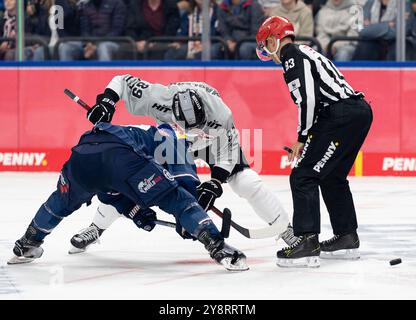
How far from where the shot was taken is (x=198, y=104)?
682 centimetres

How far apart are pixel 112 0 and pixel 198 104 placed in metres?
5.42

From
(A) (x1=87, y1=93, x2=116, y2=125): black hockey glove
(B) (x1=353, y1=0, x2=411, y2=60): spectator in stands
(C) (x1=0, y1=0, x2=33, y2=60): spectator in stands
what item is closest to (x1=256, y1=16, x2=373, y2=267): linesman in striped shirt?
(A) (x1=87, y1=93, x2=116, y2=125): black hockey glove

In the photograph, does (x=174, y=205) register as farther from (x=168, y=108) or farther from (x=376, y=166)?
(x=376, y=166)

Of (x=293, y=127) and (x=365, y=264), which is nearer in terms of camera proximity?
(x=365, y=264)

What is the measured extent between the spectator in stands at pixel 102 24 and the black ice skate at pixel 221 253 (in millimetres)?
5777

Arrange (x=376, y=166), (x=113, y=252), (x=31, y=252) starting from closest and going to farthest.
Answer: (x=31, y=252)
(x=113, y=252)
(x=376, y=166)

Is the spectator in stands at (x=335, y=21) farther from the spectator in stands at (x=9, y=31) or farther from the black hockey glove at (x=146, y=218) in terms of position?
the black hockey glove at (x=146, y=218)

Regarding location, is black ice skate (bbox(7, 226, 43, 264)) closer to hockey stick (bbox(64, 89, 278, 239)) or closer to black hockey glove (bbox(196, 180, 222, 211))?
hockey stick (bbox(64, 89, 278, 239))

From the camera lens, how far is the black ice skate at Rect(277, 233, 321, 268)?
6.82 m

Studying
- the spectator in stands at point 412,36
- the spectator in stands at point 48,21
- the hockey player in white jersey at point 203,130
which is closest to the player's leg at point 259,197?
the hockey player in white jersey at point 203,130

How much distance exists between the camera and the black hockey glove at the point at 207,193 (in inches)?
264

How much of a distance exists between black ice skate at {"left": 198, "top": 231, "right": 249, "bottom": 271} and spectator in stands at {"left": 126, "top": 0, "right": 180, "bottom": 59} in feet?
18.2
